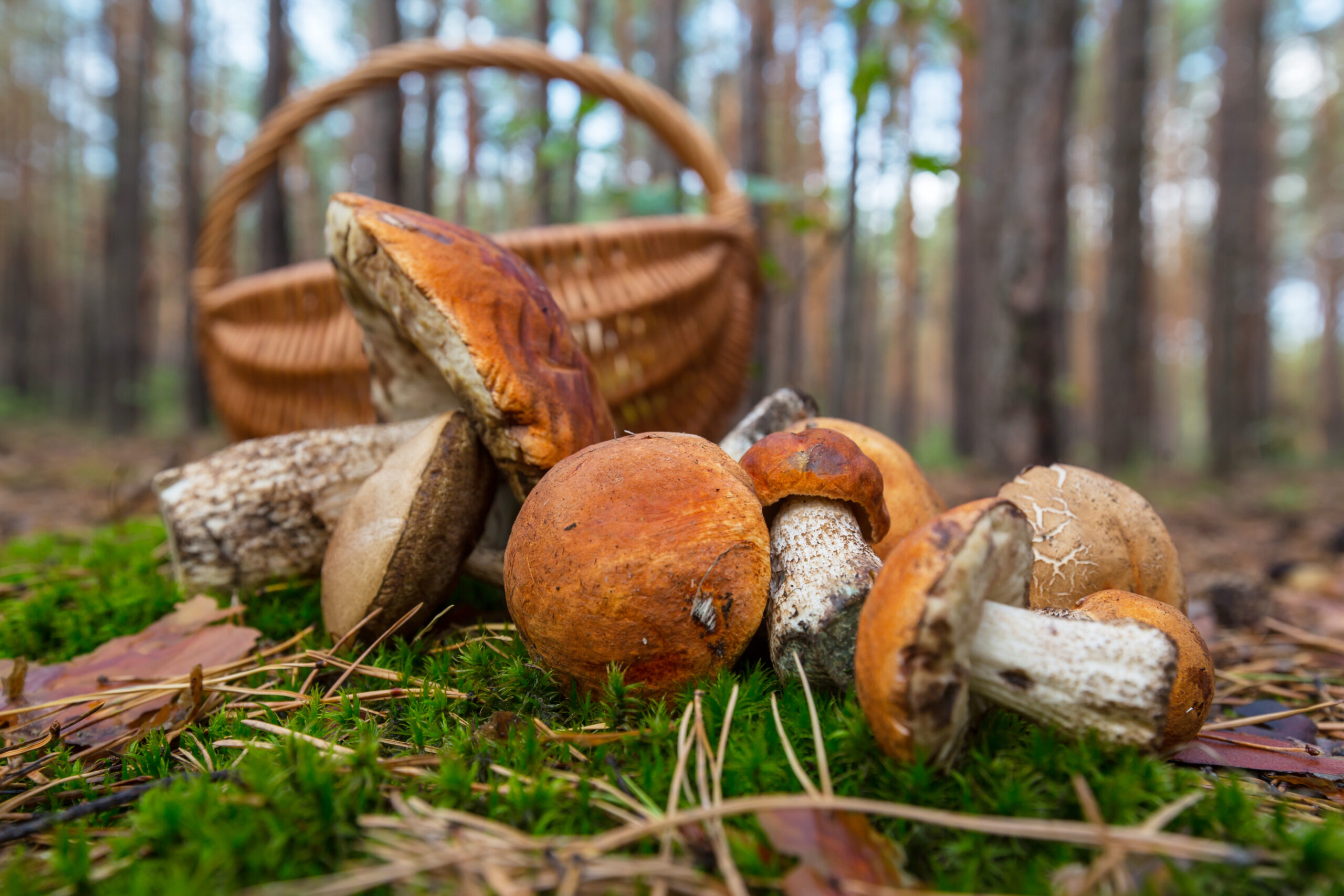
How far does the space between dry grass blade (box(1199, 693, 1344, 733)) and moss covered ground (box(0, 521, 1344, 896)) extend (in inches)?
10.3

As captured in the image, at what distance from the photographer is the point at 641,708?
49.7 inches

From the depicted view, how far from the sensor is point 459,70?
3.33 metres

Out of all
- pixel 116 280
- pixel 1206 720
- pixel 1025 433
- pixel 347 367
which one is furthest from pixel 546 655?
pixel 116 280

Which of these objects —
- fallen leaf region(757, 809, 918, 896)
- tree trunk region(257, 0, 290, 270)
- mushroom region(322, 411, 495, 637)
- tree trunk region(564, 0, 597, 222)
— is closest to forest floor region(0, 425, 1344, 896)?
fallen leaf region(757, 809, 918, 896)

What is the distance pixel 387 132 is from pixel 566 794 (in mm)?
4541

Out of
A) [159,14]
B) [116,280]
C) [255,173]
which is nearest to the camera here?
[255,173]

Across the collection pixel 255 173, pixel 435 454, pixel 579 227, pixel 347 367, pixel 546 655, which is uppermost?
pixel 255 173

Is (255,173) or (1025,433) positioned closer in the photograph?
(255,173)

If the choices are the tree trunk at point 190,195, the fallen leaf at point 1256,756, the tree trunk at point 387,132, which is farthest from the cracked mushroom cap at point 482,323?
the tree trunk at point 190,195

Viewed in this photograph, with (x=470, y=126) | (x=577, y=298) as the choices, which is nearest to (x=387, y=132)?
(x=577, y=298)

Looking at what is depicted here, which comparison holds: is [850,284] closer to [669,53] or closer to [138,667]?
[138,667]

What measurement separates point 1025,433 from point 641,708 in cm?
394

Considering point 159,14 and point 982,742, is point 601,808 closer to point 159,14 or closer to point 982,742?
point 982,742

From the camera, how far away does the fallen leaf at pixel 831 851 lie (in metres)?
0.86
